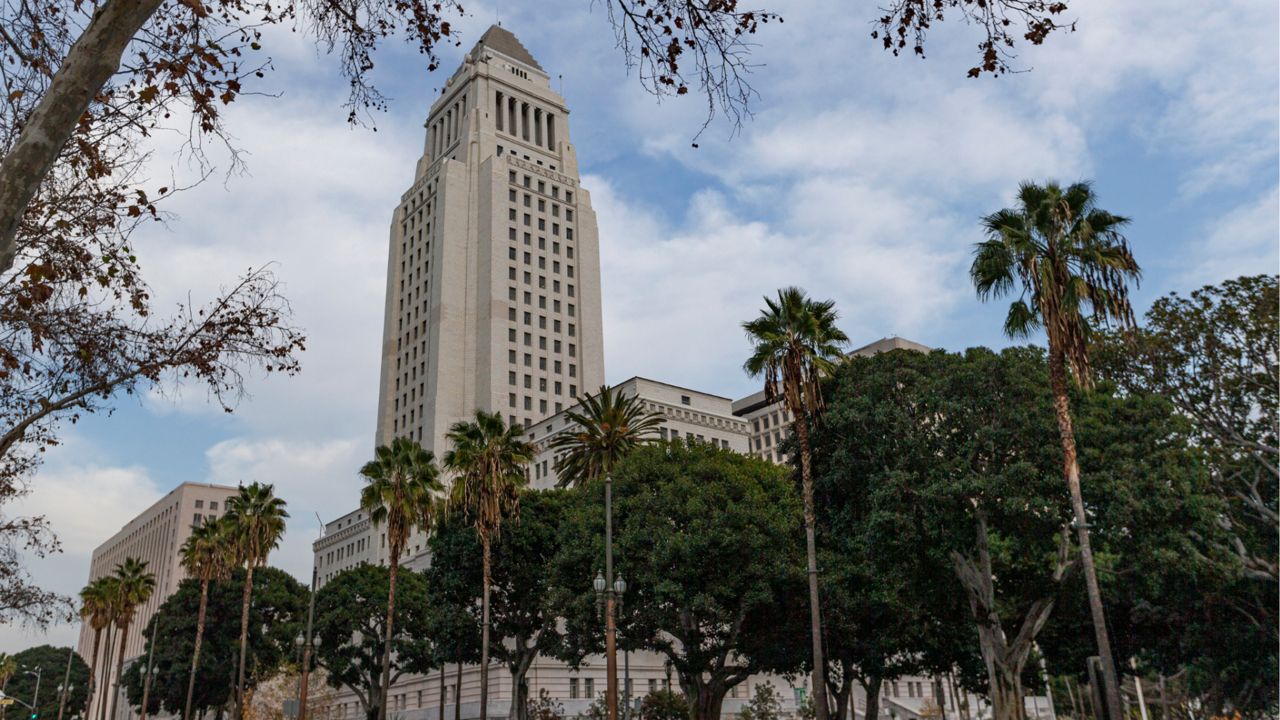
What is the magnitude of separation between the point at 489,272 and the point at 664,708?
188 ft

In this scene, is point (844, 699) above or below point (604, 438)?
below

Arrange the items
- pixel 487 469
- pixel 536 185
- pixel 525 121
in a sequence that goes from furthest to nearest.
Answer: pixel 525 121 < pixel 536 185 < pixel 487 469

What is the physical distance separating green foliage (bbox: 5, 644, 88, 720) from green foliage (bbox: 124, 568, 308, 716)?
2664 inches

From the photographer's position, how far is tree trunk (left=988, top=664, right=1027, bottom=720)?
1347 inches

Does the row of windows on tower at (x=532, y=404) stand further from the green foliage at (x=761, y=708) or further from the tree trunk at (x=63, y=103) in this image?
the tree trunk at (x=63, y=103)

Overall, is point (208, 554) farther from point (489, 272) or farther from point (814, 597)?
point (489, 272)

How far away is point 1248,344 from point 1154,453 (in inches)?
424

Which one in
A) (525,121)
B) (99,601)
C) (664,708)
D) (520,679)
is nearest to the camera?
(520,679)

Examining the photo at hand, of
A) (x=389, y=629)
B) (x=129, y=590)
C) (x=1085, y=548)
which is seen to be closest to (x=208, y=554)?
(x=129, y=590)

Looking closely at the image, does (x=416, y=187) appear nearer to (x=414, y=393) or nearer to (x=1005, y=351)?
(x=414, y=393)

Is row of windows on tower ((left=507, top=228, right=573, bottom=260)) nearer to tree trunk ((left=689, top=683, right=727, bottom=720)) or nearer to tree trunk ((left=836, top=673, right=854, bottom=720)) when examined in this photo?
tree trunk ((left=836, top=673, right=854, bottom=720))

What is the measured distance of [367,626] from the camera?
62656mm

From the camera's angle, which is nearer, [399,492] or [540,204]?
[399,492]

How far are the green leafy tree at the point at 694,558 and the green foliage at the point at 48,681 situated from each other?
4433 inches
